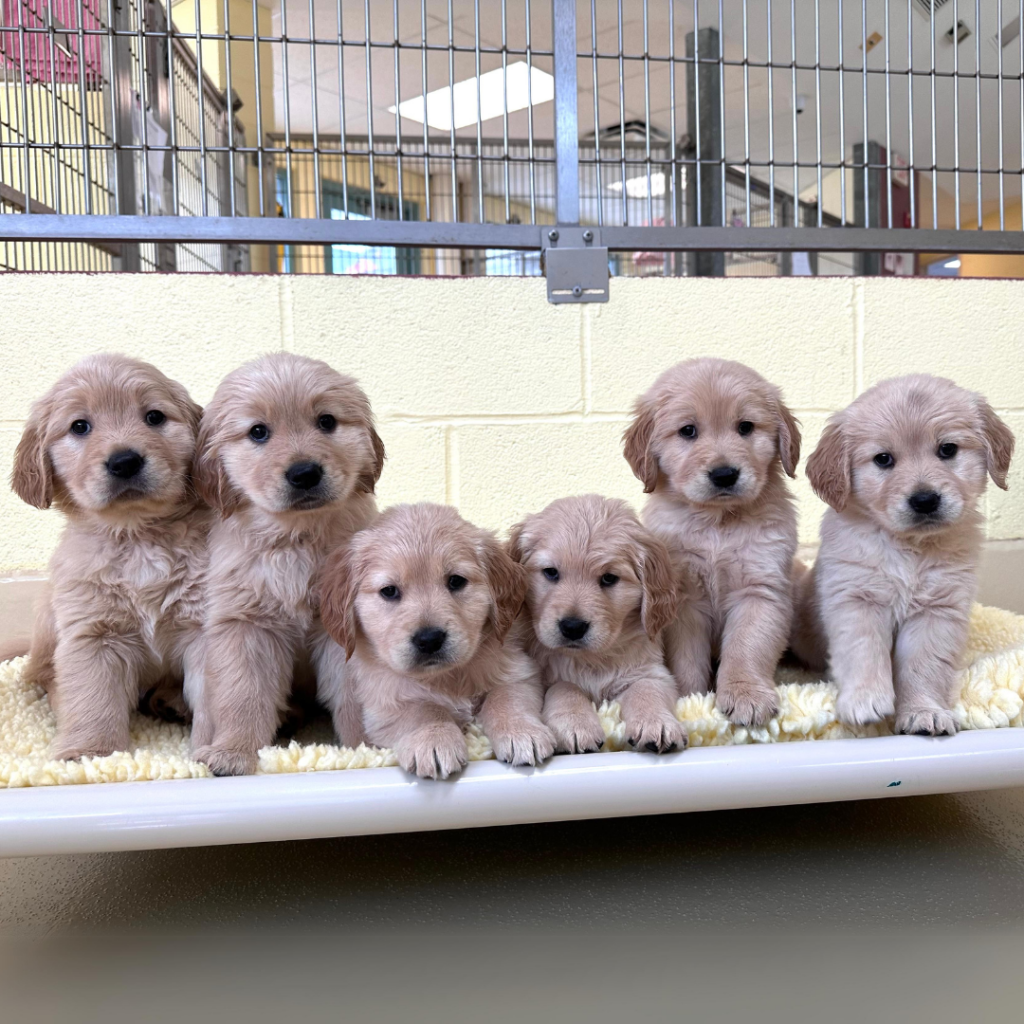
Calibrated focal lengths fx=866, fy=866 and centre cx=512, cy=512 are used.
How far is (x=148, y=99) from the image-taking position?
328 centimetres

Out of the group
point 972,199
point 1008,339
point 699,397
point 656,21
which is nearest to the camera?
point 699,397

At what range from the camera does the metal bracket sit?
3146mm

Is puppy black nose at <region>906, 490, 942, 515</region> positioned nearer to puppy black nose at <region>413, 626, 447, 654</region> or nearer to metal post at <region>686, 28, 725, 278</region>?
puppy black nose at <region>413, 626, 447, 654</region>

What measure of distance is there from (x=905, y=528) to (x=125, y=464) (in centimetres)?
161

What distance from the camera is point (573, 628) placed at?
1.74 meters

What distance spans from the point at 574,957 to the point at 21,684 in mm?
1514

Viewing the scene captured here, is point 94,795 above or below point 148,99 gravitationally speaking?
below

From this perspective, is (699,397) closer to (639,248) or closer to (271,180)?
(639,248)

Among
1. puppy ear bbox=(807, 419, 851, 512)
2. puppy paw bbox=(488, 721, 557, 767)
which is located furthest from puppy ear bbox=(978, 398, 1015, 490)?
puppy paw bbox=(488, 721, 557, 767)

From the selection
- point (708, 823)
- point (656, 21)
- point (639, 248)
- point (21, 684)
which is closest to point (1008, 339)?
point (639, 248)

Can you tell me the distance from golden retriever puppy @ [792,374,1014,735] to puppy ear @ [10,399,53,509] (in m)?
1.65

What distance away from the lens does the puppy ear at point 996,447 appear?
188cm

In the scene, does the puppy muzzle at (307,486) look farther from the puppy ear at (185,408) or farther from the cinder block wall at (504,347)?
the cinder block wall at (504,347)

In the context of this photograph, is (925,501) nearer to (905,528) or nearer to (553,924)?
(905,528)
